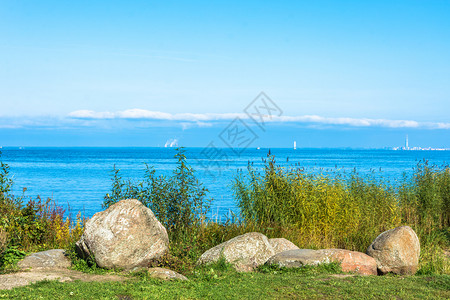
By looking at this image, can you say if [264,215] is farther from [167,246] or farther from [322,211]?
[167,246]

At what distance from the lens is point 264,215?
466 inches

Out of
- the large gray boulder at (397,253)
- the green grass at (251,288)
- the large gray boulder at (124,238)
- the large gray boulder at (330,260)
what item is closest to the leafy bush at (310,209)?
the large gray boulder at (397,253)

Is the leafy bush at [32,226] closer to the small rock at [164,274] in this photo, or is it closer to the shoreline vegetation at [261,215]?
the shoreline vegetation at [261,215]

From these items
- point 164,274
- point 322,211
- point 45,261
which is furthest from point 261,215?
point 45,261

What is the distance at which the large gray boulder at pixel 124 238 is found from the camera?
8273 mm

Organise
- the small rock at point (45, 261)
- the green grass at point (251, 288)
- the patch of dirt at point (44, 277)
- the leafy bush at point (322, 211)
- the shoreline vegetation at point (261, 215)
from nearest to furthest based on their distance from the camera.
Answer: the green grass at point (251, 288) → the patch of dirt at point (44, 277) → the small rock at point (45, 261) → the shoreline vegetation at point (261, 215) → the leafy bush at point (322, 211)

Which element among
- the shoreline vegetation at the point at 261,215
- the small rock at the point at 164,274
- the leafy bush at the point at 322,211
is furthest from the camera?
the leafy bush at the point at 322,211

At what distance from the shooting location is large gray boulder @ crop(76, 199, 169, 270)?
8.27 meters

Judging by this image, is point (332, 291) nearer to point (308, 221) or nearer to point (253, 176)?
point (308, 221)

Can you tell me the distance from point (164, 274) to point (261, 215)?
14.9 ft

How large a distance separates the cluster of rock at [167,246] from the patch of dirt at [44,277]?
44 cm

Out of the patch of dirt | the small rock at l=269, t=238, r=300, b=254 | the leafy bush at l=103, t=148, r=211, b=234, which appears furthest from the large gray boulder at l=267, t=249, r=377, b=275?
the patch of dirt

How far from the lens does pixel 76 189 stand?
3538 centimetres

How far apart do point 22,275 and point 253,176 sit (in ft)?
21.7
